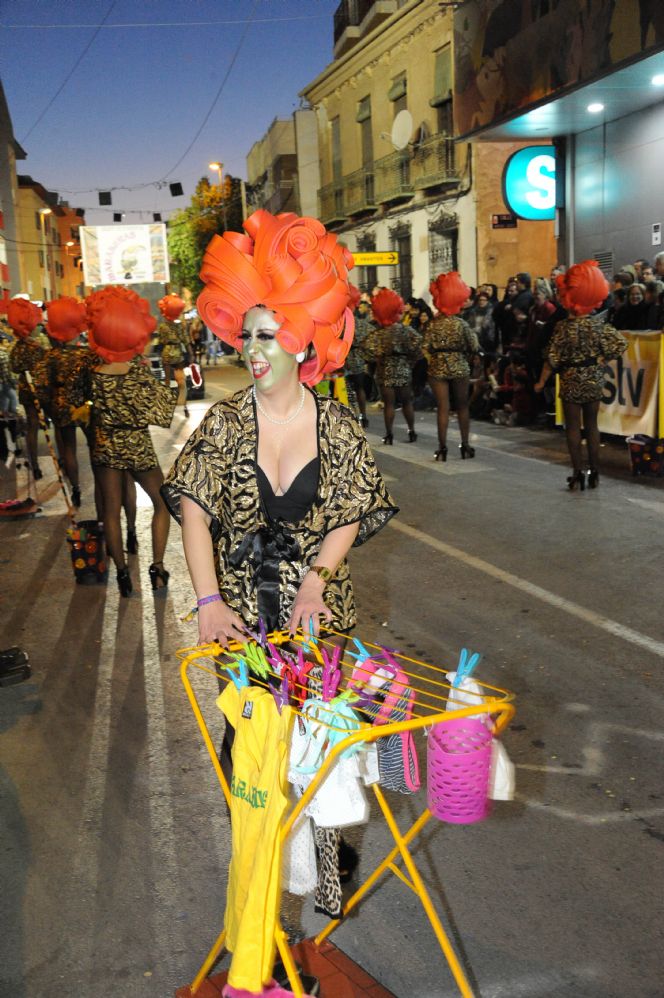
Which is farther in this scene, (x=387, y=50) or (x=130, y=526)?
(x=387, y=50)

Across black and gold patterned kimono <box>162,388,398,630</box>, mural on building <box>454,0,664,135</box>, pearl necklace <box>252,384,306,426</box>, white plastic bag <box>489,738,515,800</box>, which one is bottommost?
white plastic bag <box>489,738,515,800</box>

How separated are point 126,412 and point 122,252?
38362 mm

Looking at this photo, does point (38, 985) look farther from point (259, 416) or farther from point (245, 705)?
point (259, 416)

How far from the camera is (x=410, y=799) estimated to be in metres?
4.27

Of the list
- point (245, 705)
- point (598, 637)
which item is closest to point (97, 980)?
point (245, 705)

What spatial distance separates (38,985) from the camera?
317 cm

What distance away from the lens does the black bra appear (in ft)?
10.7

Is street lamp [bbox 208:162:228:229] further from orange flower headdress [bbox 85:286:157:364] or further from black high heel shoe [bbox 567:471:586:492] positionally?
orange flower headdress [bbox 85:286:157:364]

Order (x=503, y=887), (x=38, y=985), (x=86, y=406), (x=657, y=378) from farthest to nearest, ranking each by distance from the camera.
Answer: (x=657, y=378), (x=86, y=406), (x=503, y=887), (x=38, y=985)

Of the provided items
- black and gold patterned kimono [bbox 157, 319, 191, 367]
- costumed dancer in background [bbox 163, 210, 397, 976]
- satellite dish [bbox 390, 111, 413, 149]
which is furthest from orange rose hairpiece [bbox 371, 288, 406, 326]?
satellite dish [bbox 390, 111, 413, 149]

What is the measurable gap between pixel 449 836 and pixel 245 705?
165cm

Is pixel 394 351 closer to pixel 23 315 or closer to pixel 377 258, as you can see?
pixel 23 315

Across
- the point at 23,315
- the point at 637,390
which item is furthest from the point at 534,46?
the point at 23,315

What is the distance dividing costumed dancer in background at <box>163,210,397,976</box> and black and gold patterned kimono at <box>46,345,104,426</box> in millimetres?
5599
